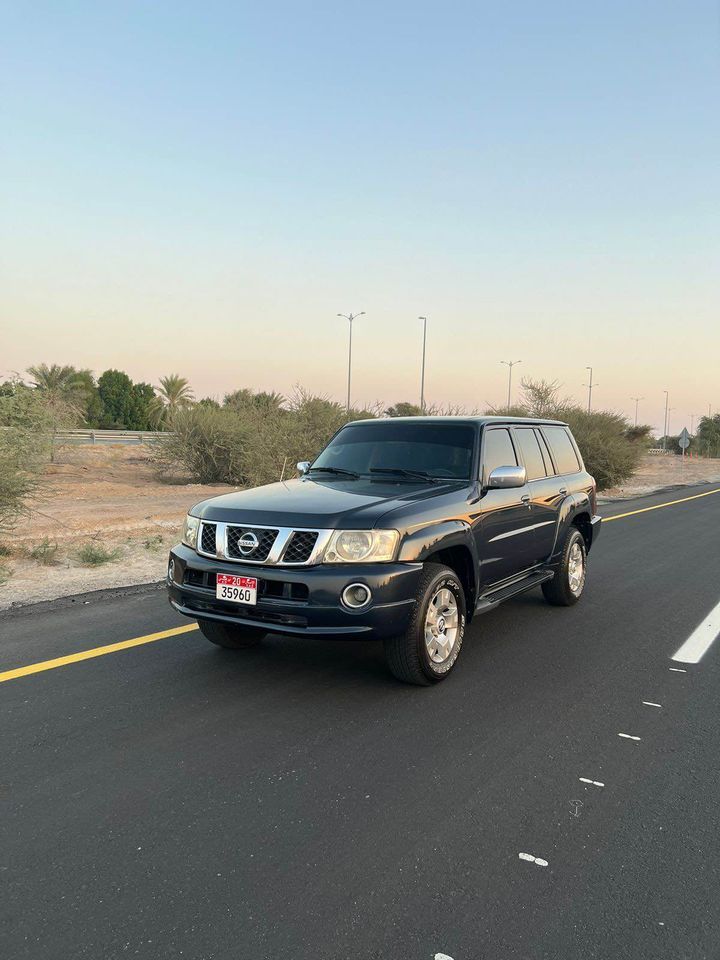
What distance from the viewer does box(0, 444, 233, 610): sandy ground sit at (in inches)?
320

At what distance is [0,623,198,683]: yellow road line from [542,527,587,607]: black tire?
11.3 feet

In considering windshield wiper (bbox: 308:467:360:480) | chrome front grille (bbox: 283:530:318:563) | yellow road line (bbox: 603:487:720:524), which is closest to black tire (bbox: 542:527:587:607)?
windshield wiper (bbox: 308:467:360:480)

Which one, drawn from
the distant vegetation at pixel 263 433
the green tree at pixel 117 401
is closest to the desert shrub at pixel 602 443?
the distant vegetation at pixel 263 433

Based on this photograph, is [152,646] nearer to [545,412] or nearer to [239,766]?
[239,766]

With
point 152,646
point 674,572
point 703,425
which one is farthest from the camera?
point 703,425

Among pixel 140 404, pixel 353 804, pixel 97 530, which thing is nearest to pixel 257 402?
Result: pixel 97 530

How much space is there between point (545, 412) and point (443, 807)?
28.6 metres

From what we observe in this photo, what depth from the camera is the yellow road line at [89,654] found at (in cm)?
501

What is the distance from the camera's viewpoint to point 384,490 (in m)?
5.25

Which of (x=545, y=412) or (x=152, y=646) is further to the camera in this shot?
(x=545, y=412)

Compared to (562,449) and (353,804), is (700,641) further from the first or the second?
(353,804)

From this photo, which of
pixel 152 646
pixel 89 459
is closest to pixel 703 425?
pixel 89 459

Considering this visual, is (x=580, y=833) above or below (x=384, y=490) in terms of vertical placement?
below

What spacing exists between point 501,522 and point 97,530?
845cm
